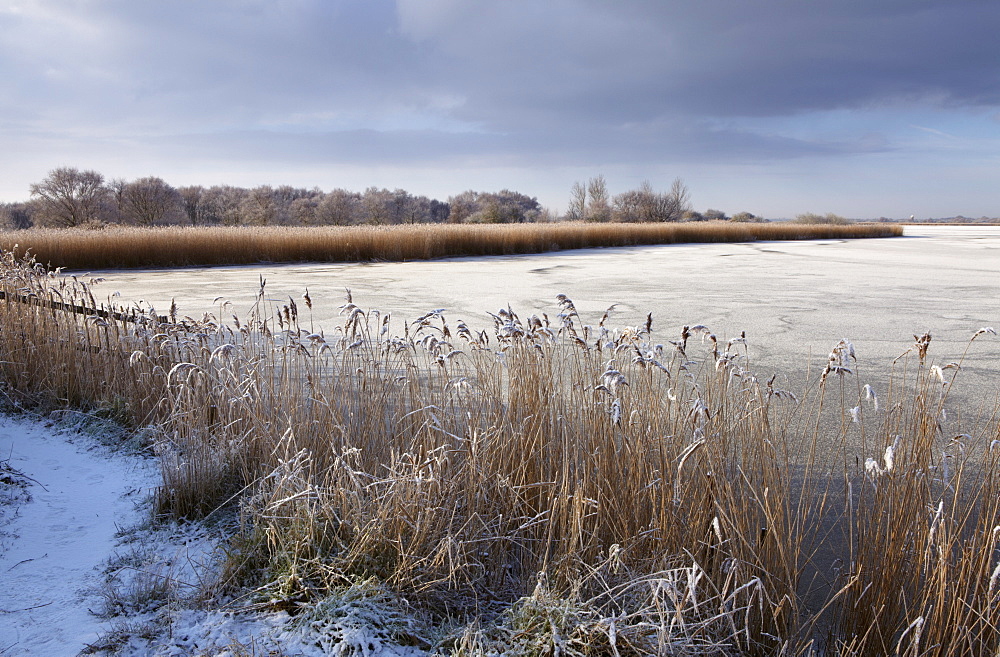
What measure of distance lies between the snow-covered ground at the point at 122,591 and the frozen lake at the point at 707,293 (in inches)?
91.0

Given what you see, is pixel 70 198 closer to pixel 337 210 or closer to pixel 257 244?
pixel 337 210

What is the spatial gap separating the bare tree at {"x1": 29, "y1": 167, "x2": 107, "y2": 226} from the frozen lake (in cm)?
2759

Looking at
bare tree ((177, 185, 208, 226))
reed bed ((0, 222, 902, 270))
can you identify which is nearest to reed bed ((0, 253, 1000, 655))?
reed bed ((0, 222, 902, 270))

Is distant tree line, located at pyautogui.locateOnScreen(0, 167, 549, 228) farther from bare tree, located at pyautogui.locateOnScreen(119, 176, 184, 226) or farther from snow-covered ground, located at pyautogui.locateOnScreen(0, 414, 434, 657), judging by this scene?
snow-covered ground, located at pyautogui.locateOnScreen(0, 414, 434, 657)

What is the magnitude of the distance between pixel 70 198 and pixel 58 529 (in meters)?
39.5

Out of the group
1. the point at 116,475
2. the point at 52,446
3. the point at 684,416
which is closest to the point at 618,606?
the point at 684,416

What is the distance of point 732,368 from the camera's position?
6.81 feet

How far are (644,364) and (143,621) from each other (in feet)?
5.39

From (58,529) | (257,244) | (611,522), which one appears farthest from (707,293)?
(257,244)

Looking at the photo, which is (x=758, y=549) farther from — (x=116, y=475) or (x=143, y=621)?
(x=116, y=475)

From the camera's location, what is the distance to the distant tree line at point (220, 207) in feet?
112

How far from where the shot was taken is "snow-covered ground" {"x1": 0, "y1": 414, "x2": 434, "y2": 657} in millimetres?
1642

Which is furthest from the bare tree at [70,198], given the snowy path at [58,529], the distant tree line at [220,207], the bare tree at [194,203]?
the snowy path at [58,529]

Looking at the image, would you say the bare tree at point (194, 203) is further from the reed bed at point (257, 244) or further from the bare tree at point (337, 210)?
the reed bed at point (257, 244)
